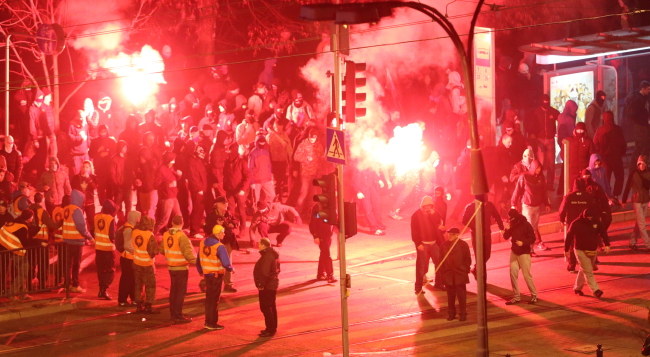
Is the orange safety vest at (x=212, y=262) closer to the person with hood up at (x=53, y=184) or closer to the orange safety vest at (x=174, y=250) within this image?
the orange safety vest at (x=174, y=250)

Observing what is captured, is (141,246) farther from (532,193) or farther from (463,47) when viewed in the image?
(532,193)

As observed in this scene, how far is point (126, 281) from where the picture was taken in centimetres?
1806

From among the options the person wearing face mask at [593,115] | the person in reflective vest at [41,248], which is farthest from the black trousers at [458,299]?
the person wearing face mask at [593,115]

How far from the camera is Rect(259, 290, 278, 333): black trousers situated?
52.7 ft

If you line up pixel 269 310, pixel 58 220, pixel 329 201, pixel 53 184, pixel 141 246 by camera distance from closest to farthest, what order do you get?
pixel 329 201
pixel 269 310
pixel 141 246
pixel 58 220
pixel 53 184

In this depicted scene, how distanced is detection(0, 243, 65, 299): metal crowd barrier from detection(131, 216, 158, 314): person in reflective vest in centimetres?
173

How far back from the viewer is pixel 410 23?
A: 28.1m

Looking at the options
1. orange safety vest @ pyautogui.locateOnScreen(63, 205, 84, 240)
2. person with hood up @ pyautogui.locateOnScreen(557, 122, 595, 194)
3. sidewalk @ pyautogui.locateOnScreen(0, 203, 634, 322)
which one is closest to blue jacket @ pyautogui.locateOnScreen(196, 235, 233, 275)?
sidewalk @ pyautogui.locateOnScreen(0, 203, 634, 322)

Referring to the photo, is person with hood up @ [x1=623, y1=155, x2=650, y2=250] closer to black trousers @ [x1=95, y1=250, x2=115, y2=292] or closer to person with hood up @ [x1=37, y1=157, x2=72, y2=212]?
black trousers @ [x1=95, y1=250, x2=115, y2=292]

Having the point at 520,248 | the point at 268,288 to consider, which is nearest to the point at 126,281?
the point at 268,288

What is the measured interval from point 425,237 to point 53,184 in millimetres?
8676

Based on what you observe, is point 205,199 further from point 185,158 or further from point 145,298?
point 145,298

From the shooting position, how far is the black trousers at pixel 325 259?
19.3 metres

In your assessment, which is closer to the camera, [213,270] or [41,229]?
A: [213,270]
